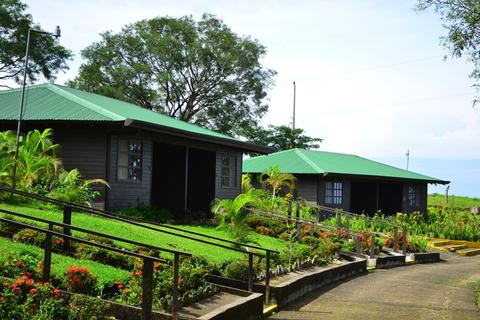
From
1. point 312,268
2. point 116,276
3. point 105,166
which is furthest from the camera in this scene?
point 105,166

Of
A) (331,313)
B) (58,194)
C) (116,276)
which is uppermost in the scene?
(58,194)

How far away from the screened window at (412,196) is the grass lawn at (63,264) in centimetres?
2882

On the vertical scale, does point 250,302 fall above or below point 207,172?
below

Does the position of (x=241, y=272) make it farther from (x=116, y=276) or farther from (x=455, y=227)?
(x=455, y=227)

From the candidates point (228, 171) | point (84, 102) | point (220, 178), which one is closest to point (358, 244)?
point (220, 178)

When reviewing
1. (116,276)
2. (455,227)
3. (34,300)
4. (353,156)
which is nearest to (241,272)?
(116,276)

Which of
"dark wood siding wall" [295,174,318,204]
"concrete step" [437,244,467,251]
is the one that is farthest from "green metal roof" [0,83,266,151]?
"concrete step" [437,244,467,251]

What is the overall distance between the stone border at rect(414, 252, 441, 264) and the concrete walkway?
3.07m

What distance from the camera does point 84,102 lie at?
19.2m

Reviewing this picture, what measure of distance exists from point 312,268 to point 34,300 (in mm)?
8943

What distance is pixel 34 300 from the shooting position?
6.49 metres

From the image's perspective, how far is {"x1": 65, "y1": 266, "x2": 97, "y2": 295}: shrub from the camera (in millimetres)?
7594

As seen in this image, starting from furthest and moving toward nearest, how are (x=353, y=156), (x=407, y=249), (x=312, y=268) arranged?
1. (x=353, y=156)
2. (x=407, y=249)
3. (x=312, y=268)

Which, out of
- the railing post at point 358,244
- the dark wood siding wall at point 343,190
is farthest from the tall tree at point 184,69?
the railing post at point 358,244
